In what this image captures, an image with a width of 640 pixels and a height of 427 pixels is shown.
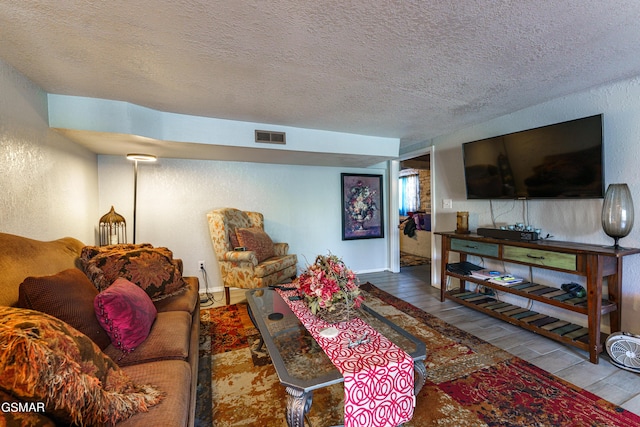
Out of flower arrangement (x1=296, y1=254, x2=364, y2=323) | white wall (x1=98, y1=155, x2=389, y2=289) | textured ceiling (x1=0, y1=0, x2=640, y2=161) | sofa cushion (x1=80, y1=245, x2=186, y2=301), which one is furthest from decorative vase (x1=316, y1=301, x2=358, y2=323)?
white wall (x1=98, y1=155, x2=389, y2=289)

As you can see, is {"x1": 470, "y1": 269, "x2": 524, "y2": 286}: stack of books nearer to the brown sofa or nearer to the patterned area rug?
the patterned area rug

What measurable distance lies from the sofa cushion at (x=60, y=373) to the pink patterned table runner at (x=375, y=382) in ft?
2.55

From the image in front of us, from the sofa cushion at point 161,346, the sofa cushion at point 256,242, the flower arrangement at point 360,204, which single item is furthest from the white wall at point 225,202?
the sofa cushion at point 161,346

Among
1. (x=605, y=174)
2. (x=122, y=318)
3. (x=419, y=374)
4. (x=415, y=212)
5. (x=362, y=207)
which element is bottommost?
(x=419, y=374)

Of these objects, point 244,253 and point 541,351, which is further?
point 244,253

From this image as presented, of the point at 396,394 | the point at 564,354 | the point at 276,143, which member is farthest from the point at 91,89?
the point at 564,354

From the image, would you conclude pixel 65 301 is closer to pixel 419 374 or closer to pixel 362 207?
pixel 419 374

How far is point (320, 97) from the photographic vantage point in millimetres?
2426

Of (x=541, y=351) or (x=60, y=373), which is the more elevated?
(x=60, y=373)

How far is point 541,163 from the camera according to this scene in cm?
249

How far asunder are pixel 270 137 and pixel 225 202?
1314mm

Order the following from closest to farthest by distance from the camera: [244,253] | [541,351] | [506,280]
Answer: [541,351], [506,280], [244,253]

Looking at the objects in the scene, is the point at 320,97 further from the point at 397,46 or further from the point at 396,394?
the point at 396,394

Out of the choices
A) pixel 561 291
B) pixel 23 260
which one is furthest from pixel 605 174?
pixel 23 260
